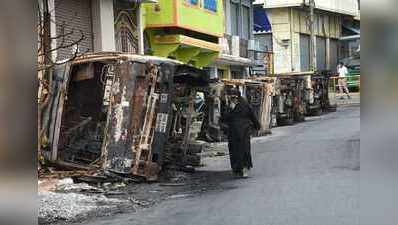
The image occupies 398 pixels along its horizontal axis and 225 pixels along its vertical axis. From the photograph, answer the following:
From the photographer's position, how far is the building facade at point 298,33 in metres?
38.2

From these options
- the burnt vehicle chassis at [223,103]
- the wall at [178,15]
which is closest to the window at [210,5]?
the wall at [178,15]

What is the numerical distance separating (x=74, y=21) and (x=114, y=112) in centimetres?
558

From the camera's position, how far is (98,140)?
11.0 meters

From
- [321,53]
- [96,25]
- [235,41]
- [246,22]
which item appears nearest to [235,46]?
[235,41]

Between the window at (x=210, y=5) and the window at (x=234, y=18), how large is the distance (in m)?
4.91

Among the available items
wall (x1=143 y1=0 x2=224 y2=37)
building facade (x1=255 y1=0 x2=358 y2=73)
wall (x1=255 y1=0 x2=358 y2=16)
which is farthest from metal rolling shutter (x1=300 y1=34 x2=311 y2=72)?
wall (x1=143 y1=0 x2=224 y2=37)

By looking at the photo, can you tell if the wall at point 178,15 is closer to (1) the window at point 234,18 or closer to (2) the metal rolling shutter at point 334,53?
(1) the window at point 234,18

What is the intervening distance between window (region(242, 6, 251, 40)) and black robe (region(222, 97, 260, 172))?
2121cm

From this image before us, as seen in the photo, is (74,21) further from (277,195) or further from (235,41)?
(235,41)

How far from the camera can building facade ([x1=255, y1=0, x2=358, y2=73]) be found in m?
38.2

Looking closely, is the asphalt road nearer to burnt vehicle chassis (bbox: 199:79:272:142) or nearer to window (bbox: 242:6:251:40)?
burnt vehicle chassis (bbox: 199:79:272:142)

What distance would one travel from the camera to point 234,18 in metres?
31.4
